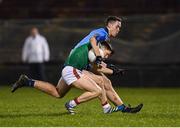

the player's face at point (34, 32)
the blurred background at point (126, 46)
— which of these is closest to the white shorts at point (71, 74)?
the blurred background at point (126, 46)

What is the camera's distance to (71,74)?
14.5 m

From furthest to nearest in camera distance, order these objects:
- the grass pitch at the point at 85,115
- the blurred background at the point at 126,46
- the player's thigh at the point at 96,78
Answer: the blurred background at the point at 126,46
the player's thigh at the point at 96,78
the grass pitch at the point at 85,115

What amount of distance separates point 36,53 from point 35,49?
163 millimetres

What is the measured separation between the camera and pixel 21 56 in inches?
1128

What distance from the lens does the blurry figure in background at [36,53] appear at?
90.5 ft

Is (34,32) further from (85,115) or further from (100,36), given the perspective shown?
(100,36)

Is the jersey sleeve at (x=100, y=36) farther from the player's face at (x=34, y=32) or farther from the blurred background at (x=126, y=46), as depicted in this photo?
the player's face at (x=34, y=32)

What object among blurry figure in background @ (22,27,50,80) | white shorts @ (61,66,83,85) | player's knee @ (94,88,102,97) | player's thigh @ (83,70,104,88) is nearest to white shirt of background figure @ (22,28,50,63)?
blurry figure in background @ (22,27,50,80)

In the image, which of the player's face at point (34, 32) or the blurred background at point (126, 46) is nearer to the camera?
the player's face at point (34, 32)

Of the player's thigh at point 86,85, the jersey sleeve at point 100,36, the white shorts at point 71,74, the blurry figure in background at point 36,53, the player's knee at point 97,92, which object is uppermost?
the jersey sleeve at point 100,36

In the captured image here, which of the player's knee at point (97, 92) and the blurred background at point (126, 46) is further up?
the player's knee at point (97, 92)

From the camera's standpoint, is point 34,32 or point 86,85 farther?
point 34,32

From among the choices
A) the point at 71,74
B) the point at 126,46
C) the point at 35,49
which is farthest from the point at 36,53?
the point at 71,74

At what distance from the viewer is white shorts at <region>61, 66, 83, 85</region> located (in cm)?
1448
